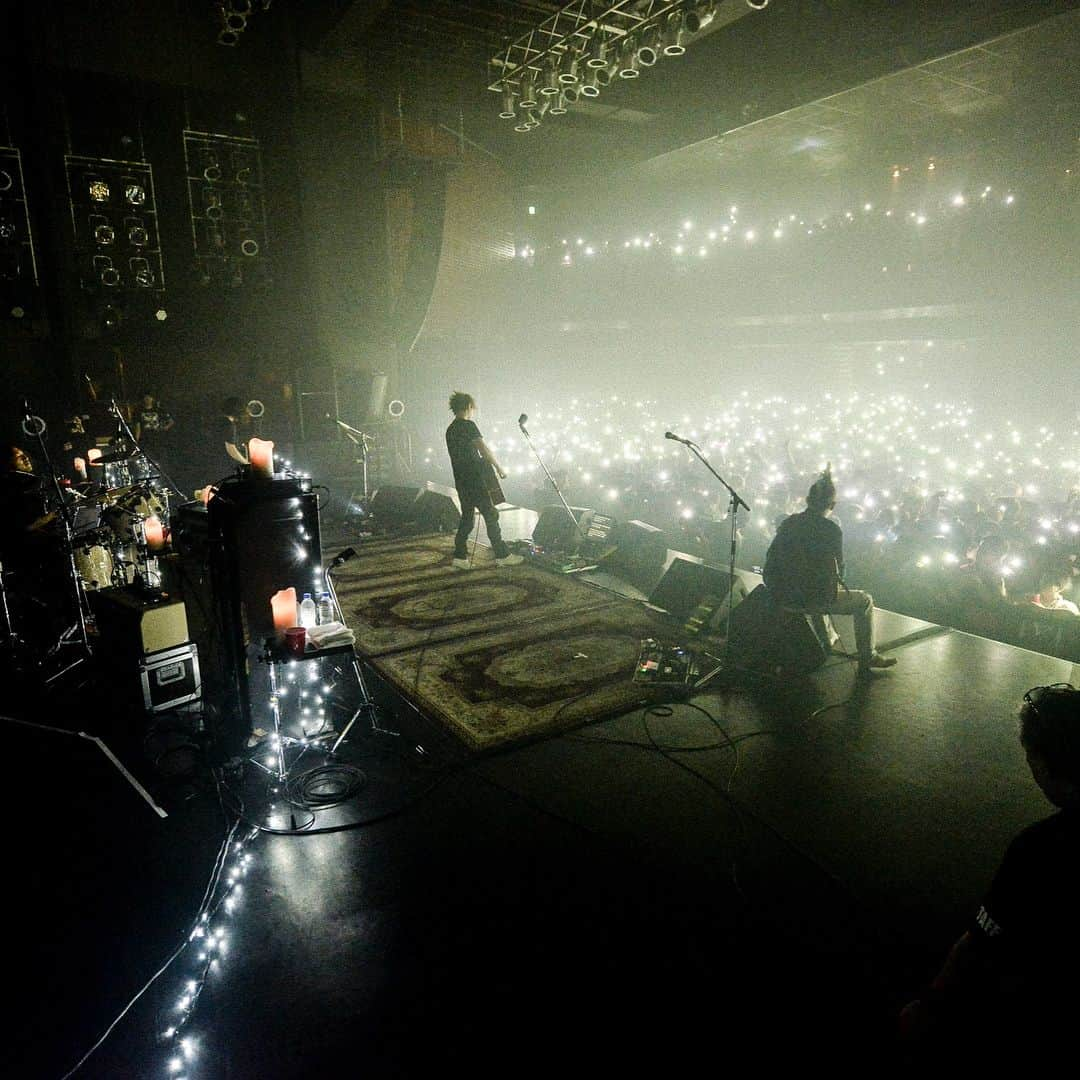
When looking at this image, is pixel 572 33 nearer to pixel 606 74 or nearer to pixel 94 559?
pixel 606 74

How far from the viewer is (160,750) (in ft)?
13.5

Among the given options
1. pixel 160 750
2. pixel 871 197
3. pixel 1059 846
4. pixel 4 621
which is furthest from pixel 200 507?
pixel 871 197

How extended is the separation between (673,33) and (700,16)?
0.44m

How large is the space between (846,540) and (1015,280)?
8573 millimetres

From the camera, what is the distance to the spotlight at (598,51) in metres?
7.50

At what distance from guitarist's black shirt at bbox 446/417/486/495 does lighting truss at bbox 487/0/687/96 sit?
4.38 m

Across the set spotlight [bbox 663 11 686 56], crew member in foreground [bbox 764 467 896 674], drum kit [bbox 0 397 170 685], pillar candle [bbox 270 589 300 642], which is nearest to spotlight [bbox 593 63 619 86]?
spotlight [bbox 663 11 686 56]

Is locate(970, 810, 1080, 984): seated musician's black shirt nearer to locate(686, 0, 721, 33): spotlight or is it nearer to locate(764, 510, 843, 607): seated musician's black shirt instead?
locate(764, 510, 843, 607): seated musician's black shirt

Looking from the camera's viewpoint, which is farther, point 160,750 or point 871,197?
point 871,197

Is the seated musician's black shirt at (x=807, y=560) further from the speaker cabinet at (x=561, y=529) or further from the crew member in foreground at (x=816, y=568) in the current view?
the speaker cabinet at (x=561, y=529)

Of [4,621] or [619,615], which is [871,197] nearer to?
[619,615]

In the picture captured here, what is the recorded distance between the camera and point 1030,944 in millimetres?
1567

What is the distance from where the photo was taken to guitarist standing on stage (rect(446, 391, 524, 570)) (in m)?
7.45

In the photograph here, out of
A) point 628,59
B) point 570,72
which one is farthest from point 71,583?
point 628,59
